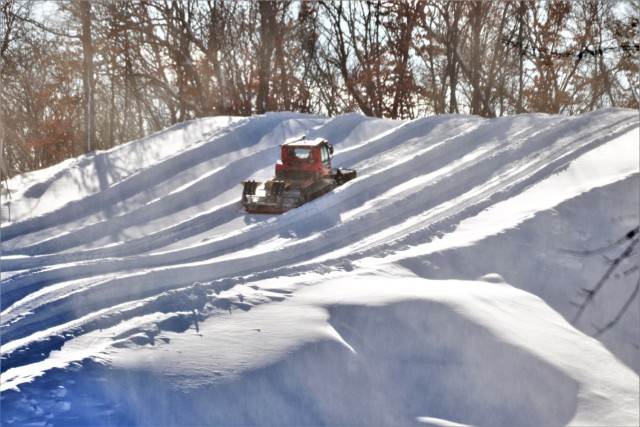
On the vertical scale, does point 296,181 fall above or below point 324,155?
below

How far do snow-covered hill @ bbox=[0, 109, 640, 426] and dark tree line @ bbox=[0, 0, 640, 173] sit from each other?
6.49 m

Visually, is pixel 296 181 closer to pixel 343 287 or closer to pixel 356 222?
pixel 356 222

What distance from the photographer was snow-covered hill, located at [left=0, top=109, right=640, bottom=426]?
495 centimetres

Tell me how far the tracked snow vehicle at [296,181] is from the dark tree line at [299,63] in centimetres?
796

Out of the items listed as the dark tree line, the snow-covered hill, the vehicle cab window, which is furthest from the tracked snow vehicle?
the dark tree line

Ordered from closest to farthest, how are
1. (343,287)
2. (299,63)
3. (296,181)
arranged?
(343,287)
(296,181)
(299,63)

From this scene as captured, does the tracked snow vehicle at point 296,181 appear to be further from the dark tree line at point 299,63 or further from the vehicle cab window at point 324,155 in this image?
the dark tree line at point 299,63

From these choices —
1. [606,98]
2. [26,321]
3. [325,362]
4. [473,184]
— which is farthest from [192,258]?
[606,98]

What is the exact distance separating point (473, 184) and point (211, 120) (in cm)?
618

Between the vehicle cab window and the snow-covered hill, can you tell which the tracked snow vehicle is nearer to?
the vehicle cab window

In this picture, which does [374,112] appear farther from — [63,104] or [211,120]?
[63,104]

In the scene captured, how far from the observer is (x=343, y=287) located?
6.38m

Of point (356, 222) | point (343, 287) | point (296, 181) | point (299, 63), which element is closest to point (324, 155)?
point (296, 181)

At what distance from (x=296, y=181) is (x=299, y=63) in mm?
10619
